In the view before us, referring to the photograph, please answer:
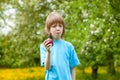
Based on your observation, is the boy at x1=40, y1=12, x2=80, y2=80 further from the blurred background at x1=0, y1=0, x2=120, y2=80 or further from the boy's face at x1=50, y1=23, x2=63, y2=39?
the blurred background at x1=0, y1=0, x2=120, y2=80

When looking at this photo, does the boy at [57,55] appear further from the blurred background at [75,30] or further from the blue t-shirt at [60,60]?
the blurred background at [75,30]

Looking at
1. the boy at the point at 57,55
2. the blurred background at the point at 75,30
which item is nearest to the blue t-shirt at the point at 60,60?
the boy at the point at 57,55

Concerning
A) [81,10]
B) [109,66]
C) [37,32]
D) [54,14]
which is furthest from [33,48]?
[54,14]

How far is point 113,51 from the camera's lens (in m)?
10.5

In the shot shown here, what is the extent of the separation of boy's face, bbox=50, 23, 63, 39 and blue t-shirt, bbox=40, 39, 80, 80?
7cm

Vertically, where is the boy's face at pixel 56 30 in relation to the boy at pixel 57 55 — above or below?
above

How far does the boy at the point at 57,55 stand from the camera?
3.85 m

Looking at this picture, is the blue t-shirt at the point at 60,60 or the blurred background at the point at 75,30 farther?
the blurred background at the point at 75,30

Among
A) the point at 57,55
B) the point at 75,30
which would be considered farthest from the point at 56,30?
the point at 75,30

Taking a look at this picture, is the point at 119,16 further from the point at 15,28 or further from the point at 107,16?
the point at 15,28

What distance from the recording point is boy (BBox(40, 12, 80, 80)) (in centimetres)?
385

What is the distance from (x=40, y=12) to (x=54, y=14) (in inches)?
415

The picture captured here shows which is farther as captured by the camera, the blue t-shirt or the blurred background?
the blurred background

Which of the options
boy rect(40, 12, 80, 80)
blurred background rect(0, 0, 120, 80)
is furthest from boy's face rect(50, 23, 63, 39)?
blurred background rect(0, 0, 120, 80)
